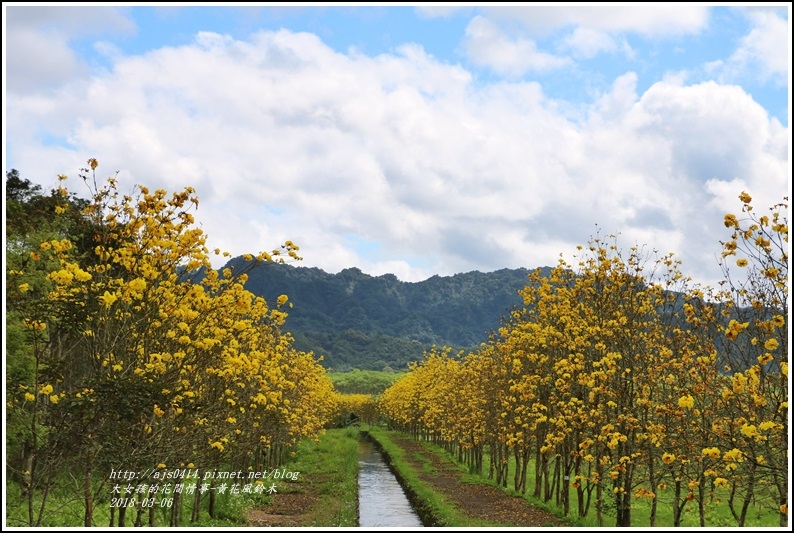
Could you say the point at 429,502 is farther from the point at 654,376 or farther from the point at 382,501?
the point at 654,376

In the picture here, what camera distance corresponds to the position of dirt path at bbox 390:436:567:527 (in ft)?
78.2

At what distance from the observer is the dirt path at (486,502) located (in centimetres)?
2383

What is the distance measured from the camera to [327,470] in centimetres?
4222

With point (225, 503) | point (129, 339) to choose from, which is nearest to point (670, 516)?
point (225, 503)

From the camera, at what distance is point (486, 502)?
2897cm

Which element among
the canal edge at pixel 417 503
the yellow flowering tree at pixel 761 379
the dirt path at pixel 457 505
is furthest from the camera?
the canal edge at pixel 417 503

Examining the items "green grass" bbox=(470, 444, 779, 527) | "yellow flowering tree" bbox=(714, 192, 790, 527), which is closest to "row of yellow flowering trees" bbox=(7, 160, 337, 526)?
"yellow flowering tree" bbox=(714, 192, 790, 527)

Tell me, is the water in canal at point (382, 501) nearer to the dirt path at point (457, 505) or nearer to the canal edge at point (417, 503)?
the canal edge at point (417, 503)

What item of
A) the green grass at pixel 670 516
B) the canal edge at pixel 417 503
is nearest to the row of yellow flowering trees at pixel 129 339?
the green grass at pixel 670 516

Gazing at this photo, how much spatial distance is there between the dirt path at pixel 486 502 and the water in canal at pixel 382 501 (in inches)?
75.3

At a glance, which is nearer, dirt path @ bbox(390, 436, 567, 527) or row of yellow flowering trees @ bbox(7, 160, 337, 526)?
row of yellow flowering trees @ bbox(7, 160, 337, 526)

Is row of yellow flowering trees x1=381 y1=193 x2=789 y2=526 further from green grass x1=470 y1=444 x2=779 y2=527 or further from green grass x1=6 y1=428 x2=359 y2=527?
green grass x1=6 y1=428 x2=359 y2=527

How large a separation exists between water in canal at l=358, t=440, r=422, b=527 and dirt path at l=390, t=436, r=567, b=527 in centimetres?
191

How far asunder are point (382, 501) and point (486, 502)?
794cm
